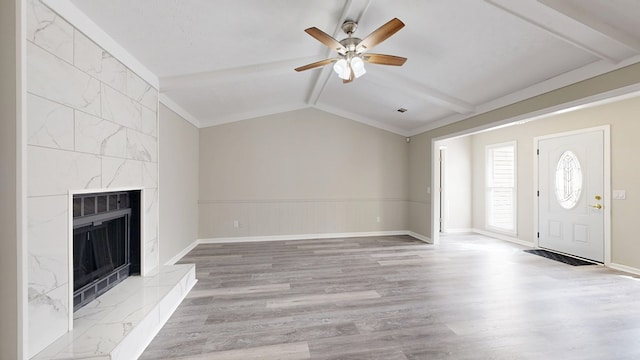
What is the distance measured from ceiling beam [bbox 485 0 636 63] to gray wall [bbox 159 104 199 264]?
13.3 feet

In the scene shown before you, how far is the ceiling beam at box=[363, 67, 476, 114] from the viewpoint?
3.86 m

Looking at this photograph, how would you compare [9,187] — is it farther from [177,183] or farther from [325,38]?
[177,183]

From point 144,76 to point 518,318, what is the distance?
4628 millimetres

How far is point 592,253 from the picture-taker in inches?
165

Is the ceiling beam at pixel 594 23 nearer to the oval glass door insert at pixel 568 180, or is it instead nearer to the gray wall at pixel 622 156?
the gray wall at pixel 622 156

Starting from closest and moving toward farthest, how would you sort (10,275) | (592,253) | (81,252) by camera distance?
(10,275) → (81,252) → (592,253)

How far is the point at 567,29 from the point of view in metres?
2.28

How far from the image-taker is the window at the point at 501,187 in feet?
18.5

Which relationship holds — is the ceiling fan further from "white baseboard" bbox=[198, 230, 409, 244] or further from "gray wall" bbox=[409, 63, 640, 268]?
"white baseboard" bbox=[198, 230, 409, 244]

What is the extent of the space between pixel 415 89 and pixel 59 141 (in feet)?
13.4

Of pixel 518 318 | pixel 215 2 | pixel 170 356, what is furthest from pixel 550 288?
pixel 215 2

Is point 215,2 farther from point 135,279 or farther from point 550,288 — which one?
point 550,288

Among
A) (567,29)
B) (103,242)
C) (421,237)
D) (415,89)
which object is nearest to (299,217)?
(421,237)

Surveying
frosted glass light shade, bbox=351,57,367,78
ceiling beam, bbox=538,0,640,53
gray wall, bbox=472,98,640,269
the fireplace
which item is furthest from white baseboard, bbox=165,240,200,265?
gray wall, bbox=472,98,640,269
